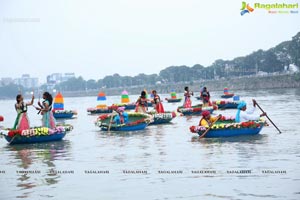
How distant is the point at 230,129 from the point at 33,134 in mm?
8889

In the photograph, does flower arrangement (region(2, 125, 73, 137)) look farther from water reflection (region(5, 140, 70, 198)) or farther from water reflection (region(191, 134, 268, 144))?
water reflection (region(191, 134, 268, 144))

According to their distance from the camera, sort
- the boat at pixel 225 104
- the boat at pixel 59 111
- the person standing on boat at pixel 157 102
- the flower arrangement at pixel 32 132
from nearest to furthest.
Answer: the flower arrangement at pixel 32 132 < the person standing on boat at pixel 157 102 < the boat at pixel 59 111 < the boat at pixel 225 104

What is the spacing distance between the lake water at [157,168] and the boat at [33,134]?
1.12 ft

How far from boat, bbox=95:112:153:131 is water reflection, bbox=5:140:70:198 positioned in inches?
176

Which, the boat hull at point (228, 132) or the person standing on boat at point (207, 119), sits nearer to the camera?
the boat hull at point (228, 132)

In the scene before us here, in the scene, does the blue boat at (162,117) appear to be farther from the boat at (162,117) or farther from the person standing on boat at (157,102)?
the person standing on boat at (157,102)

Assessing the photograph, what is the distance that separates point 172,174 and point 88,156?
19.5 feet

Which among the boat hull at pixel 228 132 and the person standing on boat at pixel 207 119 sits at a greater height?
the person standing on boat at pixel 207 119

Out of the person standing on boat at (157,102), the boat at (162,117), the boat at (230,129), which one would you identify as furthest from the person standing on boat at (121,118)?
the boat at (230,129)

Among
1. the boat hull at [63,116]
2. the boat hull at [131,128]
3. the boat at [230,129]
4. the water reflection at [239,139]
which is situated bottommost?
the boat hull at [63,116]

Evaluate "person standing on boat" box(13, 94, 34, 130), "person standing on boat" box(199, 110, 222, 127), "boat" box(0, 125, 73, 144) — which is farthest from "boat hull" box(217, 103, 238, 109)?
"person standing on boat" box(13, 94, 34, 130)

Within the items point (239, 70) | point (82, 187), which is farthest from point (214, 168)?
point (239, 70)

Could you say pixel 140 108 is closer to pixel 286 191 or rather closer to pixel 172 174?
pixel 172 174

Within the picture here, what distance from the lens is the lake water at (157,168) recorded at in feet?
44.5
